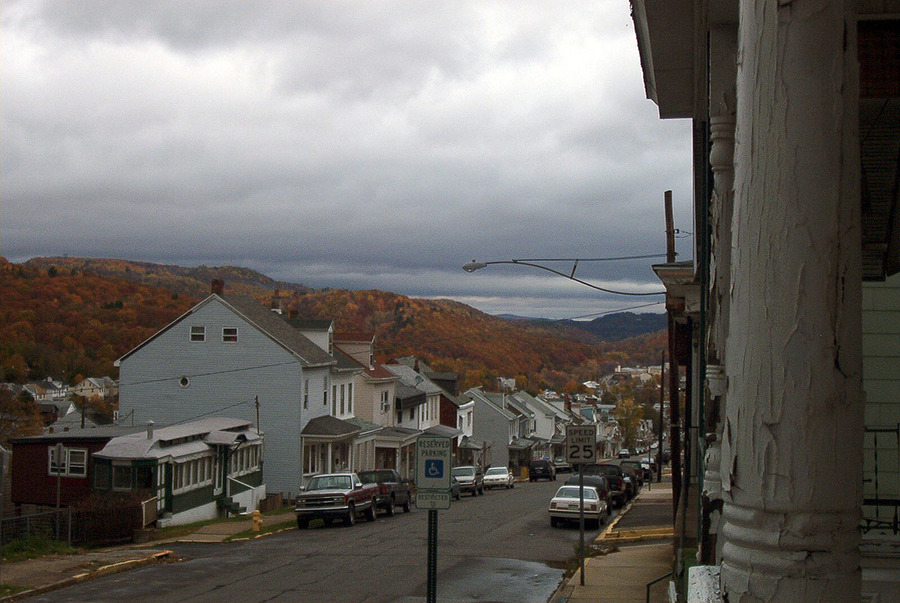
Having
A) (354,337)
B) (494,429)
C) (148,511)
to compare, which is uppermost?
(354,337)

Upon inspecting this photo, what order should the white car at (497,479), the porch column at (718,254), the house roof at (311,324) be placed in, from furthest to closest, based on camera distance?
1. the white car at (497,479)
2. the house roof at (311,324)
3. the porch column at (718,254)

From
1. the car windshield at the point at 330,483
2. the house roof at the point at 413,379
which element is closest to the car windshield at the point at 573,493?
the car windshield at the point at 330,483

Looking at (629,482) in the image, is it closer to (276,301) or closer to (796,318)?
(276,301)

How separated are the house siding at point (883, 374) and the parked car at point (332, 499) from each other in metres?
23.9

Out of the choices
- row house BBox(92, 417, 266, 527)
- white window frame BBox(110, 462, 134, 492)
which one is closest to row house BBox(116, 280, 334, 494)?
row house BBox(92, 417, 266, 527)

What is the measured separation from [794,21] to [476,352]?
149198 millimetres

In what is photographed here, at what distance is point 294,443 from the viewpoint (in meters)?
43.2

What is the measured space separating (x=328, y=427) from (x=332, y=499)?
13.4 meters

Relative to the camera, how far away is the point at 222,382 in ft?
143

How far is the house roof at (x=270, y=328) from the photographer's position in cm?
4381

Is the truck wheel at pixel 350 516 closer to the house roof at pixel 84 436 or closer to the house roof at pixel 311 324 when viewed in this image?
the house roof at pixel 84 436

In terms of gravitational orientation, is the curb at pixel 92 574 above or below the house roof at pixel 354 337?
below

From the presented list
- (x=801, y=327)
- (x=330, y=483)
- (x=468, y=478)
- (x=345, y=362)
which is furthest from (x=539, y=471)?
(x=801, y=327)

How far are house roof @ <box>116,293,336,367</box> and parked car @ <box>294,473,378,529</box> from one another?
11.5m
